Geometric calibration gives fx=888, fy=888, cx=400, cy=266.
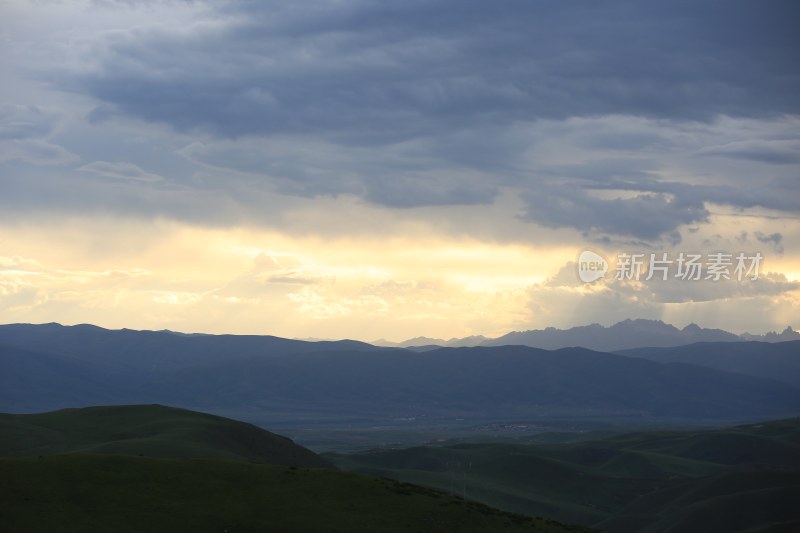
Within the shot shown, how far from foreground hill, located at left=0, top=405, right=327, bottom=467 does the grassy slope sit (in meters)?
39.5

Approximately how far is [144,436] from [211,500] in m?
67.1

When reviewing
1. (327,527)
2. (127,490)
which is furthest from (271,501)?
(127,490)

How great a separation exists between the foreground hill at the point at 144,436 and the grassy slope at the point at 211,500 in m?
39.5

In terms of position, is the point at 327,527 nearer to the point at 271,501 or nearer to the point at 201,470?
the point at 271,501

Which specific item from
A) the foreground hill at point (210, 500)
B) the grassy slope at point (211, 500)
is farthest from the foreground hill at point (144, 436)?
the grassy slope at point (211, 500)

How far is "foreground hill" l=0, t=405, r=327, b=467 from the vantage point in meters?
126

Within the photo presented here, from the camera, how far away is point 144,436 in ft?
461

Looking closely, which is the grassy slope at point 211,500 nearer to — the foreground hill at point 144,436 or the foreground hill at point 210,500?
the foreground hill at point 210,500

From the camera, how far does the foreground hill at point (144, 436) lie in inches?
4961

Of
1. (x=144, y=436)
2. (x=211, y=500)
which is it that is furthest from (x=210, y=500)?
(x=144, y=436)

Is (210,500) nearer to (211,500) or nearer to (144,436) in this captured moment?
(211,500)

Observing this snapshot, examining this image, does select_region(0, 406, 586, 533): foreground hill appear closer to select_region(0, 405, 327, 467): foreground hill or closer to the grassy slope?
the grassy slope

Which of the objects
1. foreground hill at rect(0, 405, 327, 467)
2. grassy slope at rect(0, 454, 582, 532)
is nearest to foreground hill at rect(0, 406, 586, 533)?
grassy slope at rect(0, 454, 582, 532)

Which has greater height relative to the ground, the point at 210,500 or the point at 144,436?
the point at 210,500
